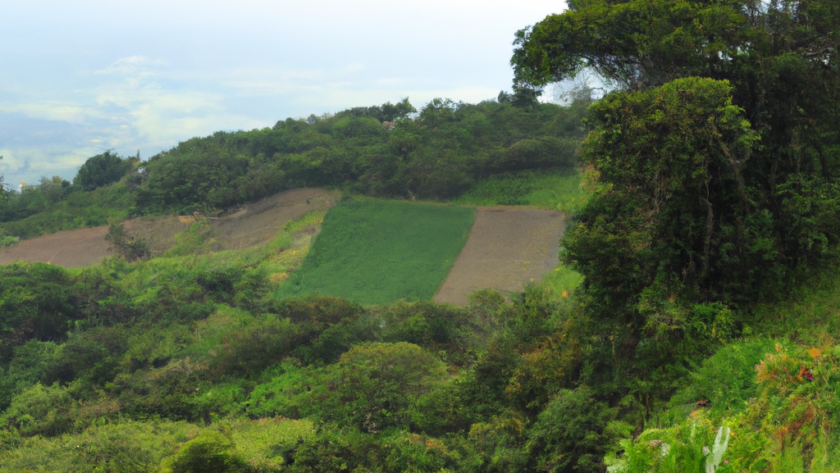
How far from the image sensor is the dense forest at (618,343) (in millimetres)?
7207

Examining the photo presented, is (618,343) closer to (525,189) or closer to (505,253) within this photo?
(505,253)

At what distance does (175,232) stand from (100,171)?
Result: 1395cm

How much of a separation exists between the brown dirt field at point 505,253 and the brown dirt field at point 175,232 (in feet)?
31.1

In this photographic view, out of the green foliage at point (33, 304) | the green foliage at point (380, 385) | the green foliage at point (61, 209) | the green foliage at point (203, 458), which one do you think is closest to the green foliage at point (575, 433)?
the green foliage at point (380, 385)

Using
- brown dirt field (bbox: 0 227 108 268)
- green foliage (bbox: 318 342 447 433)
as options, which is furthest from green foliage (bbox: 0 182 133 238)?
green foliage (bbox: 318 342 447 433)

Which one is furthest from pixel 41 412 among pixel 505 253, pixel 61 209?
pixel 61 209

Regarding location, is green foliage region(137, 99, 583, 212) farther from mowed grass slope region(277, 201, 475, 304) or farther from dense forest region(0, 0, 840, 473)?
dense forest region(0, 0, 840, 473)

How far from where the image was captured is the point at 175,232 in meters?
33.1

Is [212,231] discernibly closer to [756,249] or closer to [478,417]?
[478,417]

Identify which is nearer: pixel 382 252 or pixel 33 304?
pixel 33 304

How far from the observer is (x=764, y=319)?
8.74 m

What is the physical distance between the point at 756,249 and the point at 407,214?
2172 centimetres

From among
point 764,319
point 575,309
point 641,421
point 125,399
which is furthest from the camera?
point 125,399

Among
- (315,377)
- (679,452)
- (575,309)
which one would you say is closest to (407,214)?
(315,377)
